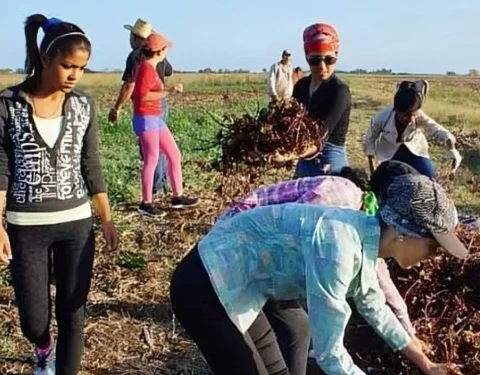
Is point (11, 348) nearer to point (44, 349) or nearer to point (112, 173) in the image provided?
point (44, 349)

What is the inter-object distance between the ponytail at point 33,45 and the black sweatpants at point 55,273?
23.7 inches

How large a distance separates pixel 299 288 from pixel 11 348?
218 centimetres

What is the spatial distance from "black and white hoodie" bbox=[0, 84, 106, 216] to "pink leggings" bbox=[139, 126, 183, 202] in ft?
11.2

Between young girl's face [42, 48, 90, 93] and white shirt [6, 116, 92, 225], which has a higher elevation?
young girl's face [42, 48, 90, 93]

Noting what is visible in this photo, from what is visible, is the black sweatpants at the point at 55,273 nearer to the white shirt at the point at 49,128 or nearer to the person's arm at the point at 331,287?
the white shirt at the point at 49,128

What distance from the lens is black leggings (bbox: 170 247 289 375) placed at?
2.45 m

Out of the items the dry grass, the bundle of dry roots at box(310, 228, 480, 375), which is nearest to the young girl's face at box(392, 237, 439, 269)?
the bundle of dry roots at box(310, 228, 480, 375)

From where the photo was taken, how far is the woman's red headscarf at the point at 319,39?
13.5ft

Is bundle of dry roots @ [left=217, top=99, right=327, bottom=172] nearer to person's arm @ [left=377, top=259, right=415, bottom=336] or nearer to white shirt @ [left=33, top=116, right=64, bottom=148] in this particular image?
white shirt @ [left=33, top=116, right=64, bottom=148]

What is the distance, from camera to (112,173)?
29.1 feet

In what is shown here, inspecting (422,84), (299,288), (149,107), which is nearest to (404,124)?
(422,84)

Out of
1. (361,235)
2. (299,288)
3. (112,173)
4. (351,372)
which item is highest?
(361,235)

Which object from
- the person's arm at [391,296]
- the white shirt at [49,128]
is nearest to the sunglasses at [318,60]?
the white shirt at [49,128]

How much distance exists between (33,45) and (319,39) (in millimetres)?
1490
